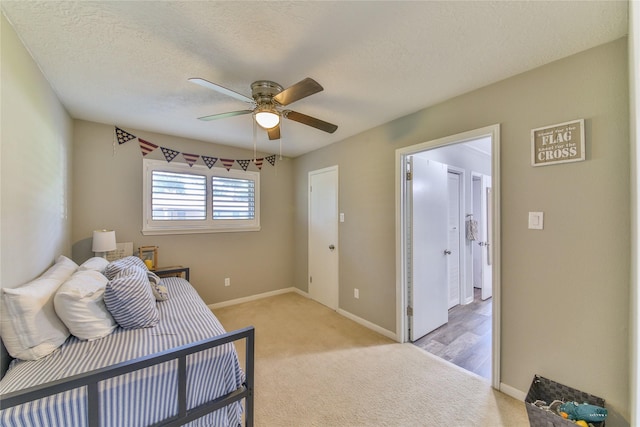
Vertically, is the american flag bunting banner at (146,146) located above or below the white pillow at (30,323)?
above

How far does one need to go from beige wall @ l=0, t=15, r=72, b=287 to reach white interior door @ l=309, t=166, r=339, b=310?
2.83 meters

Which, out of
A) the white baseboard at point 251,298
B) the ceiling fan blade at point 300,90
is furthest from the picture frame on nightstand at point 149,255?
the ceiling fan blade at point 300,90

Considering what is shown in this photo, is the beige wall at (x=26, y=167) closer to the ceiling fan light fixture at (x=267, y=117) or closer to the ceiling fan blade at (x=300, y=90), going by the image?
the ceiling fan light fixture at (x=267, y=117)

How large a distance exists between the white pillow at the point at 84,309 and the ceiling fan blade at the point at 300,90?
171 cm

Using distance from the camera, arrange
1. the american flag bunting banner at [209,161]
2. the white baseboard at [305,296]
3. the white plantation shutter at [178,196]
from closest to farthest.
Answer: the white baseboard at [305,296] → the white plantation shutter at [178,196] → the american flag bunting banner at [209,161]

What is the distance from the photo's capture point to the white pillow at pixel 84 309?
1.43 metres

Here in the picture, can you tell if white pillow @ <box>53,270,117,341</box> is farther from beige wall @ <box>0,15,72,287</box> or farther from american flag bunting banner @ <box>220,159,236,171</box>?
american flag bunting banner @ <box>220,159,236,171</box>

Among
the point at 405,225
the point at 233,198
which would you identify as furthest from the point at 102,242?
the point at 405,225

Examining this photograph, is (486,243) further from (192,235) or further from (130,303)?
(130,303)

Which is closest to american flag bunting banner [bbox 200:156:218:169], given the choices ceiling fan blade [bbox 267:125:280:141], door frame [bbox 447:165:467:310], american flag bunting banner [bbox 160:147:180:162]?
american flag bunting banner [bbox 160:147:180:162]

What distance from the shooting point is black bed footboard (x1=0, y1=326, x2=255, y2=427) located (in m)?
0.94

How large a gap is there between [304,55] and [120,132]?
2650 millimetres

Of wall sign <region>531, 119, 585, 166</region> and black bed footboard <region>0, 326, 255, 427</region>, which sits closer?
black bed footboard <region>0, 326, 255, 427</region>

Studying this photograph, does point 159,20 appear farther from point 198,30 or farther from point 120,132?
point 120,132
